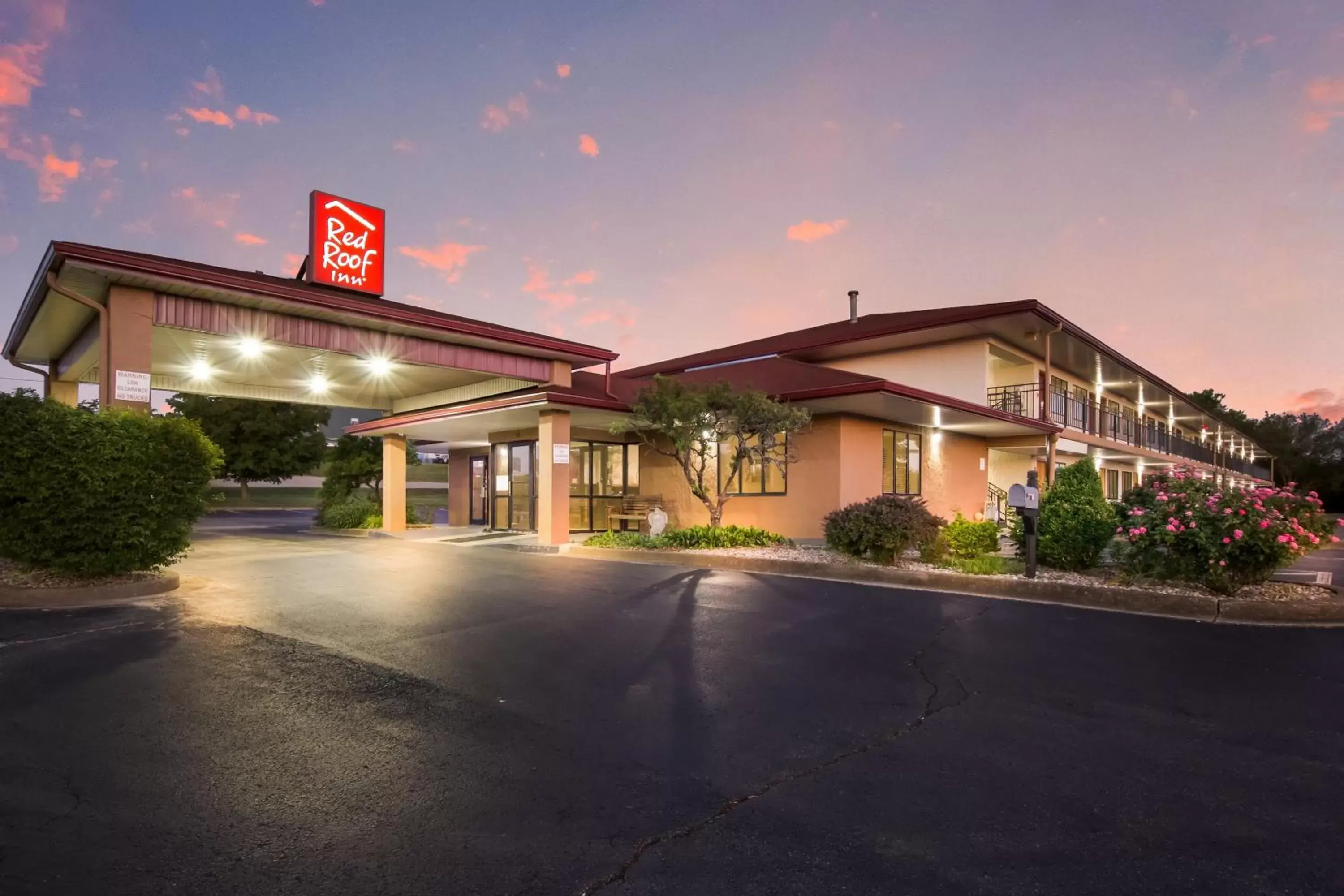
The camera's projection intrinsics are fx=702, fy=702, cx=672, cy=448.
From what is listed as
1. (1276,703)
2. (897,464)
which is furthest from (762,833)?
(897,464)

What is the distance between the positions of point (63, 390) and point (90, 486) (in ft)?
32.9

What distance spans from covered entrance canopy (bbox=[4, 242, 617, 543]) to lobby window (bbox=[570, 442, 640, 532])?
2.52 metres

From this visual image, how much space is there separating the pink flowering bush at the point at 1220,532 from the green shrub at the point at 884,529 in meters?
2.89

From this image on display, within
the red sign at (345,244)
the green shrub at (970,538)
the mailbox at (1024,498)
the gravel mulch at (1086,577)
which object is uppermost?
the red sign at (345,244)

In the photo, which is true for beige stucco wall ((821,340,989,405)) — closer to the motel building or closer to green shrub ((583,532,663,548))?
the motel building

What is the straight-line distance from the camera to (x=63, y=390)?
1634 cm

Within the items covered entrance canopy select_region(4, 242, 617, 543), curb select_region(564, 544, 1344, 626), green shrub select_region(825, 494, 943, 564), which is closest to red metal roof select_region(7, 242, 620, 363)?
covered entrance canopy select_region(4, 242, 617, 543)

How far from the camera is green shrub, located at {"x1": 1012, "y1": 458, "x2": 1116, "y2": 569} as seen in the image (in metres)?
10.7

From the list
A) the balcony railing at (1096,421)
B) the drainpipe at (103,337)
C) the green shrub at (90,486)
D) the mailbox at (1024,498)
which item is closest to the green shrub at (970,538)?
the mailbox at (1024,498)

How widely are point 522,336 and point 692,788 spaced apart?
1277 centimetres

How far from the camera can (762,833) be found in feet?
10.6

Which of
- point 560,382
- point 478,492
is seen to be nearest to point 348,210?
point 560,382

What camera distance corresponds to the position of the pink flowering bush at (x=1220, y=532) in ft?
28.5

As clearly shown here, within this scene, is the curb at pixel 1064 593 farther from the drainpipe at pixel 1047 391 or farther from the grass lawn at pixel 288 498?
the grass lawn at pixel 288 498
